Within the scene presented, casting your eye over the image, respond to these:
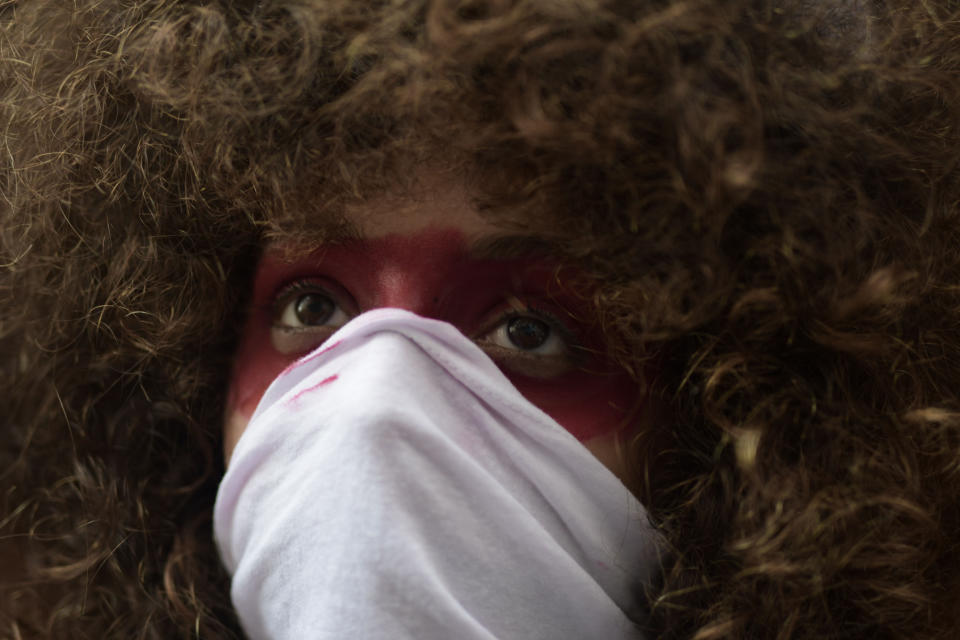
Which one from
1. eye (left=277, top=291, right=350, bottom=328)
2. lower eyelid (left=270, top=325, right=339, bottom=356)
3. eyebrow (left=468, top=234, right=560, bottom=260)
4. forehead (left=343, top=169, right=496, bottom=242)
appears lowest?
lower eyelid (left=270, top=325, right=339, bottom=356)

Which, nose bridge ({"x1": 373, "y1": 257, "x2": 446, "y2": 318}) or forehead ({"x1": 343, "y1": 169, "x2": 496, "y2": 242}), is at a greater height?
forehead ({"x1": 343, "y1": 169, "x2": 496, "y2": 242})

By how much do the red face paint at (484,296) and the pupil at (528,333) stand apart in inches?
0.7

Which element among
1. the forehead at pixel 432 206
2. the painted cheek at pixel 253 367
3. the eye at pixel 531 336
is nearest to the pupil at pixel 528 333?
the eye at pixel 531 336

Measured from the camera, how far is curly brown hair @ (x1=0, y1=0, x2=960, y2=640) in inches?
37.9

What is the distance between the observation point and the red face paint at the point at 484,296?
1066 mm

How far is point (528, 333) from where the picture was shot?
1102mm

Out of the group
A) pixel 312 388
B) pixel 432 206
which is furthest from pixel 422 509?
pixel 432 206

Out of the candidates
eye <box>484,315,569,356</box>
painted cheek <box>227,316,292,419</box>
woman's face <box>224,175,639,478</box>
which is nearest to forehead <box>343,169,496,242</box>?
woman's face <box>224,175,639,478</box>

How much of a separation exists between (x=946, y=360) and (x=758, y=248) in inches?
10.4

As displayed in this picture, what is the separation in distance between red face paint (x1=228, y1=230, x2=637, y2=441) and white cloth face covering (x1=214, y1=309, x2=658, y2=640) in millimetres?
41

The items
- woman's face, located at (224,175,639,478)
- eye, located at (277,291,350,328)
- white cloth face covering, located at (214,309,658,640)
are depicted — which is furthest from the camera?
eye, located at (277,291,350,328)

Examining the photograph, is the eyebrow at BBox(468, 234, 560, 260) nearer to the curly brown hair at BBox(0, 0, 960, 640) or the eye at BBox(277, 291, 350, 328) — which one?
the curly brown hair at BBox(0, 0, 960, 640)

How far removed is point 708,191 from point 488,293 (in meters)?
0.25

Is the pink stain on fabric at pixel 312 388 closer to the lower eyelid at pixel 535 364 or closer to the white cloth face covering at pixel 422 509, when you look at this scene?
the white cloth face covering at pixel 422 509
